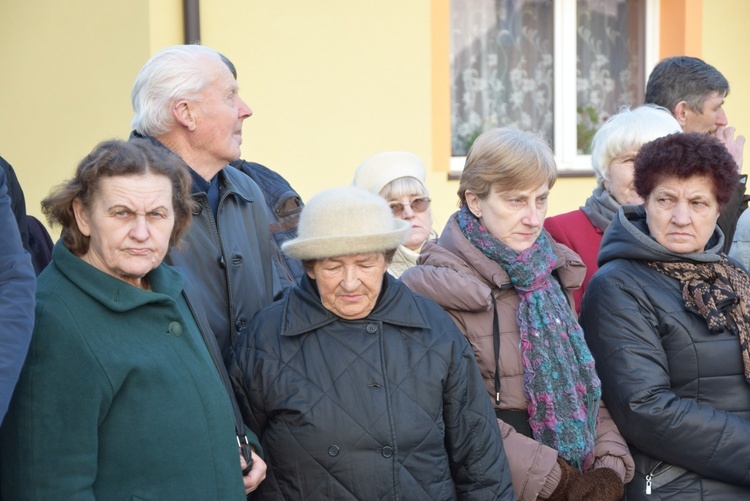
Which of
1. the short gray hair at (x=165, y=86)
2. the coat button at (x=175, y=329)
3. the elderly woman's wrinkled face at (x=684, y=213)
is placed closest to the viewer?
the coat button at (x=175, y=329)

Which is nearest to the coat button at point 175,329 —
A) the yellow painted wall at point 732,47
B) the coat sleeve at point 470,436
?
the coat sleeve at point 470,436

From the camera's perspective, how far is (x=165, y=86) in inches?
137

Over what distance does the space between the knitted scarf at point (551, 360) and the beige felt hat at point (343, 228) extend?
0.55m

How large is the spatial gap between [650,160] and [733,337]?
709 millimetres

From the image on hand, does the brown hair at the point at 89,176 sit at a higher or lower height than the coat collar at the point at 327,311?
higher

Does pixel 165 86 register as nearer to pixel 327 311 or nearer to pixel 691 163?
pixel 327 311

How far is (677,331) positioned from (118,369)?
1.93m

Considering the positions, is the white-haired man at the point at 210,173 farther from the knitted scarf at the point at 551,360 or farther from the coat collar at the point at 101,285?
the knitted scarf at the point at 551,360

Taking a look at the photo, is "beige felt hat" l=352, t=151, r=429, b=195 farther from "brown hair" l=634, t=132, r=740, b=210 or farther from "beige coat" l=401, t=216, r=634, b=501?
"brown hair" l=634, t=132, r=740, b=210

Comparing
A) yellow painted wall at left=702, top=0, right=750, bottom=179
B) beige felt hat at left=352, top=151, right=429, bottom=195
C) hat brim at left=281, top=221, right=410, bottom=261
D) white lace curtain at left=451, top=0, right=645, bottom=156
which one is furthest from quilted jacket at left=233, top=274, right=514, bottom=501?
yellow painted wall at left=702, top=0, right=750, bottom=179

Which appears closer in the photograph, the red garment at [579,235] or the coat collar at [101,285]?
the coat collar at [101,285]

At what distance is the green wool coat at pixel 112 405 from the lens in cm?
251

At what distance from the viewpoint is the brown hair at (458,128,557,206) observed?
3643 millimetres

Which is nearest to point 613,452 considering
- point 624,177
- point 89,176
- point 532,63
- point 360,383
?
point 360,383
